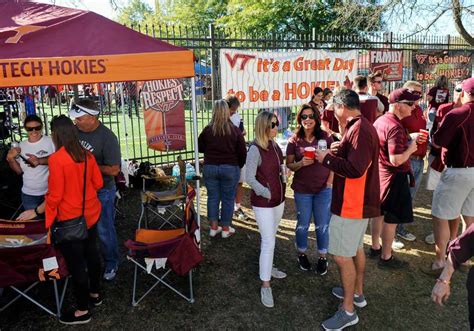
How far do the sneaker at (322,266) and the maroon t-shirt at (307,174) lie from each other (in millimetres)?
787

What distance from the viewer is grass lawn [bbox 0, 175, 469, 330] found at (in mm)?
3293

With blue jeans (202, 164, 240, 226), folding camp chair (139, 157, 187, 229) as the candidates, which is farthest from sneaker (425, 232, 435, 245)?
folding camp chair (139, 157, 187, 229)

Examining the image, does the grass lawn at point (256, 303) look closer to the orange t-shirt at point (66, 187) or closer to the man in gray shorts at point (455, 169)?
the man in gray shorts at point (455, 169)

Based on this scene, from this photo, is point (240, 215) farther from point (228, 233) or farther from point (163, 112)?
point (163, 112)

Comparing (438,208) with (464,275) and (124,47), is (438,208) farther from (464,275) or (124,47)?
(124,47)

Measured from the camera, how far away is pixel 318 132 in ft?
12.8

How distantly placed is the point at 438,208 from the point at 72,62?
3.86 meters

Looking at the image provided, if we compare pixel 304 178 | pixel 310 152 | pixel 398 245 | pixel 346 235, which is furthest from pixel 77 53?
pixel 398 245

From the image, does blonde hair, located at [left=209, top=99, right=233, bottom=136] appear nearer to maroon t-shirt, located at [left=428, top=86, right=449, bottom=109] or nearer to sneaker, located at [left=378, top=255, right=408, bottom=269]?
sneaker, located at [left=378, top=255, right=408, bottom=269]

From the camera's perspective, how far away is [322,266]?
409 centimetres

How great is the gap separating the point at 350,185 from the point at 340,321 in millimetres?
1166

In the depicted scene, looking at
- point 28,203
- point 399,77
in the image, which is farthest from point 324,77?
point 28,203

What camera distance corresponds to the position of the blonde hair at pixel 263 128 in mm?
3469

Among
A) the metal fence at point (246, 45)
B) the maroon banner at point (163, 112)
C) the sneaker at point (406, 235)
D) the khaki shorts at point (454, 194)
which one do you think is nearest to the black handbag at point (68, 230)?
the metal fence at point (246, 45)
